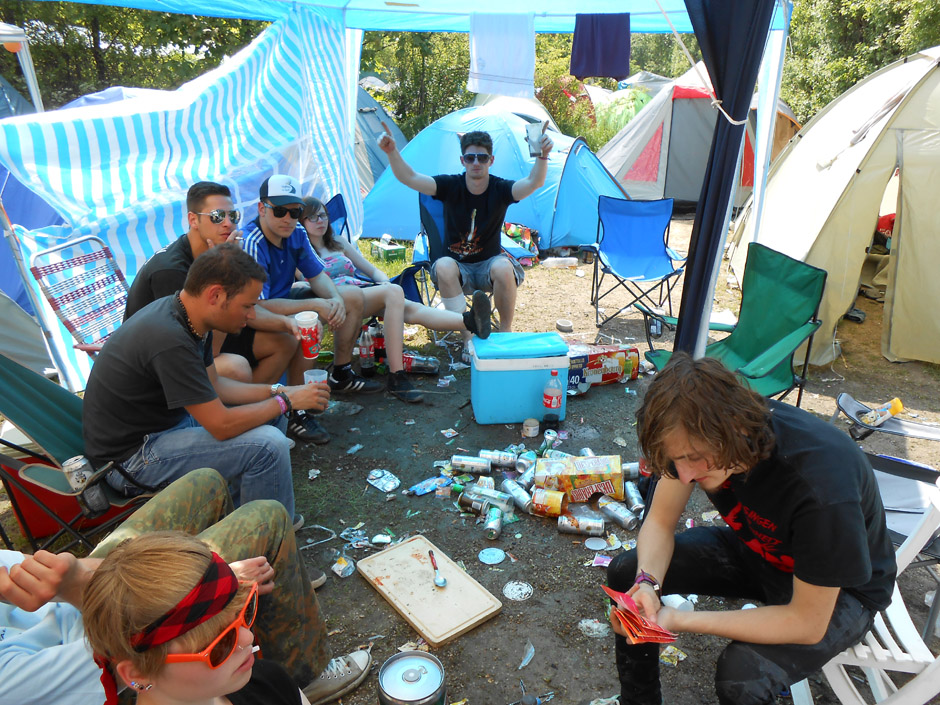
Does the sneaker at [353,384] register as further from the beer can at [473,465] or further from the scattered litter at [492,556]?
the scattered litter at [492,556]

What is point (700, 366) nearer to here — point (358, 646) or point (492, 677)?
point (492, 677)

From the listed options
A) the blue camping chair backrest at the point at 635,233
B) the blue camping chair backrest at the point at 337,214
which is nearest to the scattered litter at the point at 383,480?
the blue camping chair backrest at the point at 337,214

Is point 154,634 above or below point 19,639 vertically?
A: above

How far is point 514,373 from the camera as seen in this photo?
147 inches

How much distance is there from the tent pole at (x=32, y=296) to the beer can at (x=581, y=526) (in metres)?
3.03

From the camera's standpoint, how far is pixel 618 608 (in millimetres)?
1738

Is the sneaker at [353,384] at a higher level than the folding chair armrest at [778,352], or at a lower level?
lower

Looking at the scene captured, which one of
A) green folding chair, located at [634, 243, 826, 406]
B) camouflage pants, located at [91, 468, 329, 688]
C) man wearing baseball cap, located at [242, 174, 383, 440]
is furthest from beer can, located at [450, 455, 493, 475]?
camouflage pants, located at [91, 468, 329, 688]

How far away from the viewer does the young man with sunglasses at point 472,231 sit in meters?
4.64

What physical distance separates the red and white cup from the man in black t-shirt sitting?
2104 mm

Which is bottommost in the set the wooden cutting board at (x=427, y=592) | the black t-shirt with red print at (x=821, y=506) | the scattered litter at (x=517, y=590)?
the scattered litter at (x=517, y=590)

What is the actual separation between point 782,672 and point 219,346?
9.08ft

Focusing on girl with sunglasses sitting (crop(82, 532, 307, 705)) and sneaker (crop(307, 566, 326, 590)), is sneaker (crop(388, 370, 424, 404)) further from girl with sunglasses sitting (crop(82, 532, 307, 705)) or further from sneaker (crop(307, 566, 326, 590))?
girl with sunglasses sitting (crop(82, 532, 307, 705))

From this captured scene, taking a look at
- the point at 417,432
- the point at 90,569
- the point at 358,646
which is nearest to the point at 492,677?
the point at 358,646
